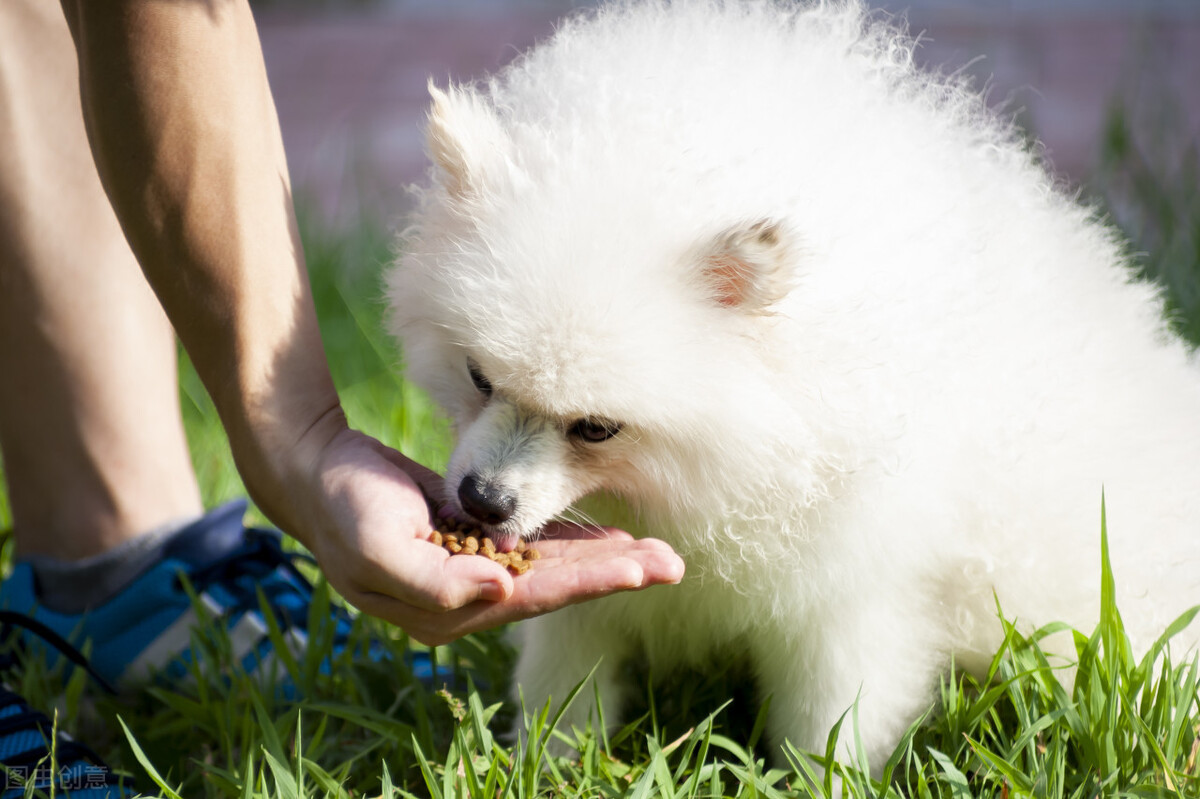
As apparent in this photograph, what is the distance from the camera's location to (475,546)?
1837 mm

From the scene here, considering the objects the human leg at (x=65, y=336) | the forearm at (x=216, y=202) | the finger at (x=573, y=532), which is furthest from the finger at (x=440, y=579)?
the human leg at (x=65, y=336)

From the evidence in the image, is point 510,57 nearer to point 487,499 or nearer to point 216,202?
point 216,202

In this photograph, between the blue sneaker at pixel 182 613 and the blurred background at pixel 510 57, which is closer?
the blue sneaker at pixel 182 613

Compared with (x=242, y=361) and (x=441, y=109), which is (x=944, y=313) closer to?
(x=441, y=109)

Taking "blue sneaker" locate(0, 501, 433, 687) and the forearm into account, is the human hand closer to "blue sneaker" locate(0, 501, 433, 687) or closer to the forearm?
the forearm

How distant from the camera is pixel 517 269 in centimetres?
174

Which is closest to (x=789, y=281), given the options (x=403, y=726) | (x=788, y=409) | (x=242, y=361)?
(x=788, y=409)

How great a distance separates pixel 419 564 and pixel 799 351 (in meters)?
0.68

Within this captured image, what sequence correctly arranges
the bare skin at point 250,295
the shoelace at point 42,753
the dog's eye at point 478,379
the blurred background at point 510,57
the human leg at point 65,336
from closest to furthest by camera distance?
the bare skin at point 250,295 < the dog's eye at point 478,379 < the shoelace at point 42,753 < the human leg at point 65,336 < the blurred background at point 510,57

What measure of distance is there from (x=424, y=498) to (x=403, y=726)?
0.57 metres

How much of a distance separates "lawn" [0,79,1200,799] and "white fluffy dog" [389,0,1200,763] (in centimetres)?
14

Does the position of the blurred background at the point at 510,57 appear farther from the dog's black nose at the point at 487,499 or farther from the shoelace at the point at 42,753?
the dog's black nose at the point at 487,499

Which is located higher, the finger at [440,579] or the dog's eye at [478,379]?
the dog's eye at [478,379]

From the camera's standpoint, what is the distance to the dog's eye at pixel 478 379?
1899mm
